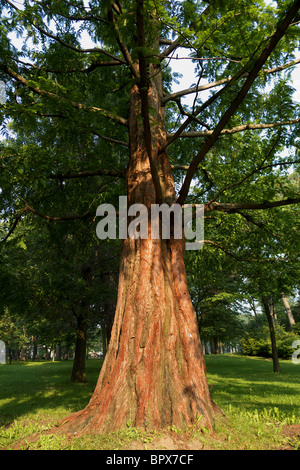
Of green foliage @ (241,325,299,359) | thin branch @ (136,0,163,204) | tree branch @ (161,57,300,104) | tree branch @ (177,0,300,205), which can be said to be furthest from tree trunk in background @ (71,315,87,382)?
green foliage @ (241,325,299,359)

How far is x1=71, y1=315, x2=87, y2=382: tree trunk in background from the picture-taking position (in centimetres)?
1366

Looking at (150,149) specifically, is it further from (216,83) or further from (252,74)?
(216,83)

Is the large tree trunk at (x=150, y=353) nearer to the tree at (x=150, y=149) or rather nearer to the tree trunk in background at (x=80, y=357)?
the tree at (x=150, y=149)

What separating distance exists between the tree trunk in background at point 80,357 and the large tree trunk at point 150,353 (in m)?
9.00

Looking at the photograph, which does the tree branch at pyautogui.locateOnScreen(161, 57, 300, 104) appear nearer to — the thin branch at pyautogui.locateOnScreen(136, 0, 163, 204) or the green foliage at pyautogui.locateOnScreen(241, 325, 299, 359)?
the thin branch at pyautogui.locateOnScreen(136, 0, 163, 204)

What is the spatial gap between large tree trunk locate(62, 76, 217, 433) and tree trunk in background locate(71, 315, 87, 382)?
900 centimetres

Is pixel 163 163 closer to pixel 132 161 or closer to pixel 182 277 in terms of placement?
pixel 132 161

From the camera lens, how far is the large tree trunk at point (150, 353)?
13.5ft

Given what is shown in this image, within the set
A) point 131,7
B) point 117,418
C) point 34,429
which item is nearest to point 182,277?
point 117,418

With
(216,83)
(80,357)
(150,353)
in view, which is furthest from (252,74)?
(80,357)

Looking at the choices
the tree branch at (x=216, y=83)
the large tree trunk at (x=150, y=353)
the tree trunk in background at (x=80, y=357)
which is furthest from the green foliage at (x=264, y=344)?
the tree branch at (x=216, y=83)

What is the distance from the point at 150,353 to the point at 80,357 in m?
10.9

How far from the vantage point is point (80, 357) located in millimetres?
14062
